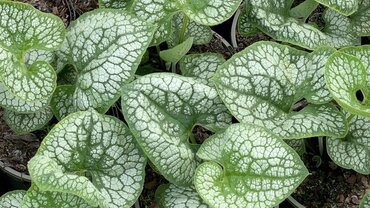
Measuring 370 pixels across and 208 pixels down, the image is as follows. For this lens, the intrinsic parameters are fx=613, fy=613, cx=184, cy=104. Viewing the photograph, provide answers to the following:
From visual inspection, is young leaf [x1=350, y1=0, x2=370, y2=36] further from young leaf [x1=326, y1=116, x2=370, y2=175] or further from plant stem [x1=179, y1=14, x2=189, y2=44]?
plant stem [x1=179, y1=14, x2=189, y2=44]

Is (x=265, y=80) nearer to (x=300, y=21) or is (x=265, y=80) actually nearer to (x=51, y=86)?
(x=300, y=21)

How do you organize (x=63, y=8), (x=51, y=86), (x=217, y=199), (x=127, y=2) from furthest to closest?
(x=63, y=8) < (x=127, y=2) < (x=51, y=86) < (x=217, y=199)

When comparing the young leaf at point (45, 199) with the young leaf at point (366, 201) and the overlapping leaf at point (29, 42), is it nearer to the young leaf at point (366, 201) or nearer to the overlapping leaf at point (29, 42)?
the overlapping leaf at point (29, 42)

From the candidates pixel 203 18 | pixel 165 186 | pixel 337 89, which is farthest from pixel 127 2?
pixel 337 89

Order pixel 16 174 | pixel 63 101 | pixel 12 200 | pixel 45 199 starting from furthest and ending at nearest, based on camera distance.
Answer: pixel 16 174, pixel 63 101, pixel 12 200, pixel 45 199

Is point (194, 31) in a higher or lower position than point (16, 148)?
higher

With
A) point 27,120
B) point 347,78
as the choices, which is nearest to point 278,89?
point 347,78

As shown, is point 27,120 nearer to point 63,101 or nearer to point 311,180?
point 63,101
